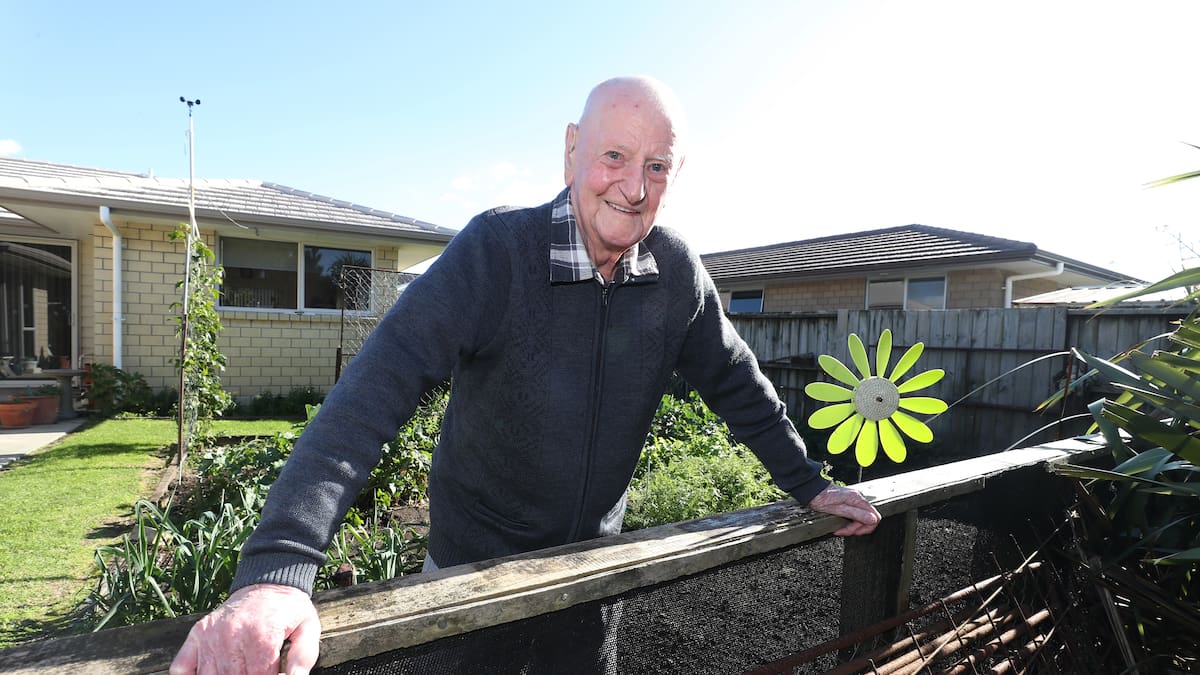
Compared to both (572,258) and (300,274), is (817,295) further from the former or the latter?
(572,258)

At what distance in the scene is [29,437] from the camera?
18.9ft

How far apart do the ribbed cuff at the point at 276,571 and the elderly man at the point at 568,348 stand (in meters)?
0.25

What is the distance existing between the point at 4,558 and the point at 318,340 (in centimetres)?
609

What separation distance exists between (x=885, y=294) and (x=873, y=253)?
0.84 m

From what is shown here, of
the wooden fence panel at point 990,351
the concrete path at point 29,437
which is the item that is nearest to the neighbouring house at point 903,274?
the wooden fence panel at point 990,351

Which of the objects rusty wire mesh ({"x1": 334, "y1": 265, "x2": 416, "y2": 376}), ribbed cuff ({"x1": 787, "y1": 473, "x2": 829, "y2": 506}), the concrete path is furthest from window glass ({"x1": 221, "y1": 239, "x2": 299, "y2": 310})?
ribbed cuff ({"x1": 787, "y1": 473, "x2": 829, "y2": 506})

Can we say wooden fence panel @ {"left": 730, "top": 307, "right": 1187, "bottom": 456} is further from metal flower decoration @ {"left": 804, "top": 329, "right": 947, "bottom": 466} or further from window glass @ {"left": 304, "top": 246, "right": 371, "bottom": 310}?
window glass @ {"left": 304, "top": 246, "right": 371, "bottom": 310}

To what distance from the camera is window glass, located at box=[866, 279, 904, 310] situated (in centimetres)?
1071

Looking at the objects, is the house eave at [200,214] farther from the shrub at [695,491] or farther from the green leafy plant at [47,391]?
the shrub at [695,491]

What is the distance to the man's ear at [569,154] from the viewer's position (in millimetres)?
1331

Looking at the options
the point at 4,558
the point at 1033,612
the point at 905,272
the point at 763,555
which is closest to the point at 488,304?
the point at 763,555

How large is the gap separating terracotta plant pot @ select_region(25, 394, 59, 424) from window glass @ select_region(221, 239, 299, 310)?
86.4 inches

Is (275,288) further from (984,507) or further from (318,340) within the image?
(984,507)

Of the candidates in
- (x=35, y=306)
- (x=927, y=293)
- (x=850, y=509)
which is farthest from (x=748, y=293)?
(x=35, y=306)
